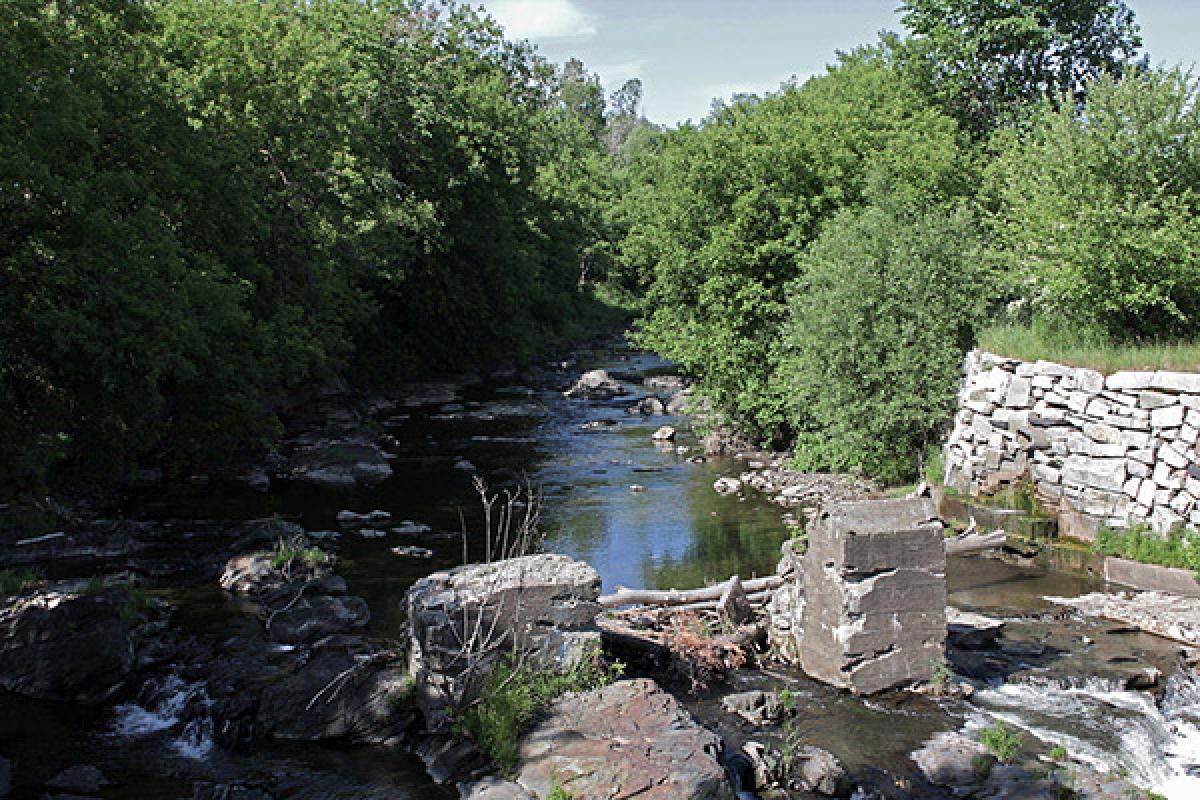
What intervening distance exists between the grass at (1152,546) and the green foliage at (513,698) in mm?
10134

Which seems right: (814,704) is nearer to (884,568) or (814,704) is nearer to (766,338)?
(884,568)

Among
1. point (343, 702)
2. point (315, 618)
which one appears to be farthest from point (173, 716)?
point (315, 618)

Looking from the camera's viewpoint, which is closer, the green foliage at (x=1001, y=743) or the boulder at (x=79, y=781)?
the boulder at (x=79, y=781)

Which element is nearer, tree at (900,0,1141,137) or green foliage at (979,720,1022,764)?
green foliage at (979,720,1022,764)

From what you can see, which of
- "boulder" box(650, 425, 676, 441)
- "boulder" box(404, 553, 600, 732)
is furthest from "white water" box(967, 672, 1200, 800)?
"boulder" box(650, 425, 676, 441)

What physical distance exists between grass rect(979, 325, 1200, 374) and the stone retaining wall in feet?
0.72

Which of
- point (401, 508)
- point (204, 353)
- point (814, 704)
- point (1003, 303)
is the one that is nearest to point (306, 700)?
point (814, 704)

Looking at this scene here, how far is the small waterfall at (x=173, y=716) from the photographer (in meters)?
10.8

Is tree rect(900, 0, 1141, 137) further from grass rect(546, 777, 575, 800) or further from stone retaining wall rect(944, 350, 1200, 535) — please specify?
grass rect(546, 777, 575, 800)

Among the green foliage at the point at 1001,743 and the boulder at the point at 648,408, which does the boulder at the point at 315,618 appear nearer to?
the green foliage at the point at 1001,743

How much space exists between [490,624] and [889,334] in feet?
45.1

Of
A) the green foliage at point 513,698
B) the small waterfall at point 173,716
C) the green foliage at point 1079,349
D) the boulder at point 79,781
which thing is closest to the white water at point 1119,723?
the green foliage at point 513,698

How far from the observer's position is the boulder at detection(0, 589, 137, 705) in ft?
38.0

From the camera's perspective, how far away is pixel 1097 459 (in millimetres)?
17312
